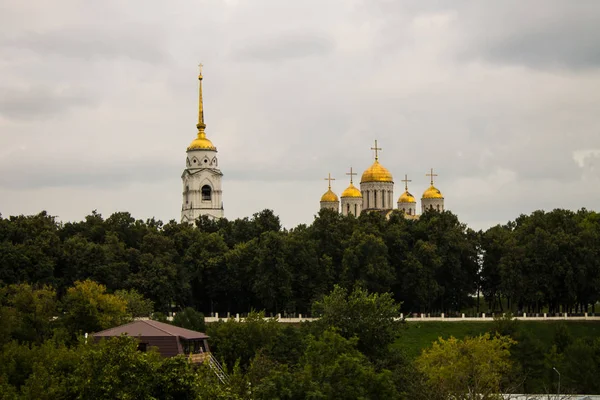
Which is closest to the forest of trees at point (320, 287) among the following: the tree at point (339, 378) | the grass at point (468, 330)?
the tree at point (339, 378)

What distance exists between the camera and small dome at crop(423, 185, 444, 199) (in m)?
153

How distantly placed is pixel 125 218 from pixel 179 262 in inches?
413

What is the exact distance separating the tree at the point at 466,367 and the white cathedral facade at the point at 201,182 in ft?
231

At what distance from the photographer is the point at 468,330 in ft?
305

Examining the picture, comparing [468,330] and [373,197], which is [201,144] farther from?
[468,330]

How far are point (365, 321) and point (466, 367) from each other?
22.5 feet

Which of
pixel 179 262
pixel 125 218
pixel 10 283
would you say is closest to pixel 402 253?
pixel 179 262

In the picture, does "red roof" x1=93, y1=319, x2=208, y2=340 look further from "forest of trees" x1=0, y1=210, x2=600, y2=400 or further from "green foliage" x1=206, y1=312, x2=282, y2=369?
"green foliage" x1=206, y1=312, x2=282, y2=369

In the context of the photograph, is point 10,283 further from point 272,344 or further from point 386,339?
point 386,339

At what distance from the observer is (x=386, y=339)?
61812 mm

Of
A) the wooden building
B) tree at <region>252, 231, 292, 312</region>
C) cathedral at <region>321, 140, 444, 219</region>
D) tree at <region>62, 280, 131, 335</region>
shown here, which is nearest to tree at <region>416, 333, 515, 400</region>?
the wooden building

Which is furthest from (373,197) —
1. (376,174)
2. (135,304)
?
(135,304)

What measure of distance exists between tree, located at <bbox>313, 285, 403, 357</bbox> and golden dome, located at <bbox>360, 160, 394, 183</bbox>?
82909 mm

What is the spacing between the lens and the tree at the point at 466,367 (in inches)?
2224
